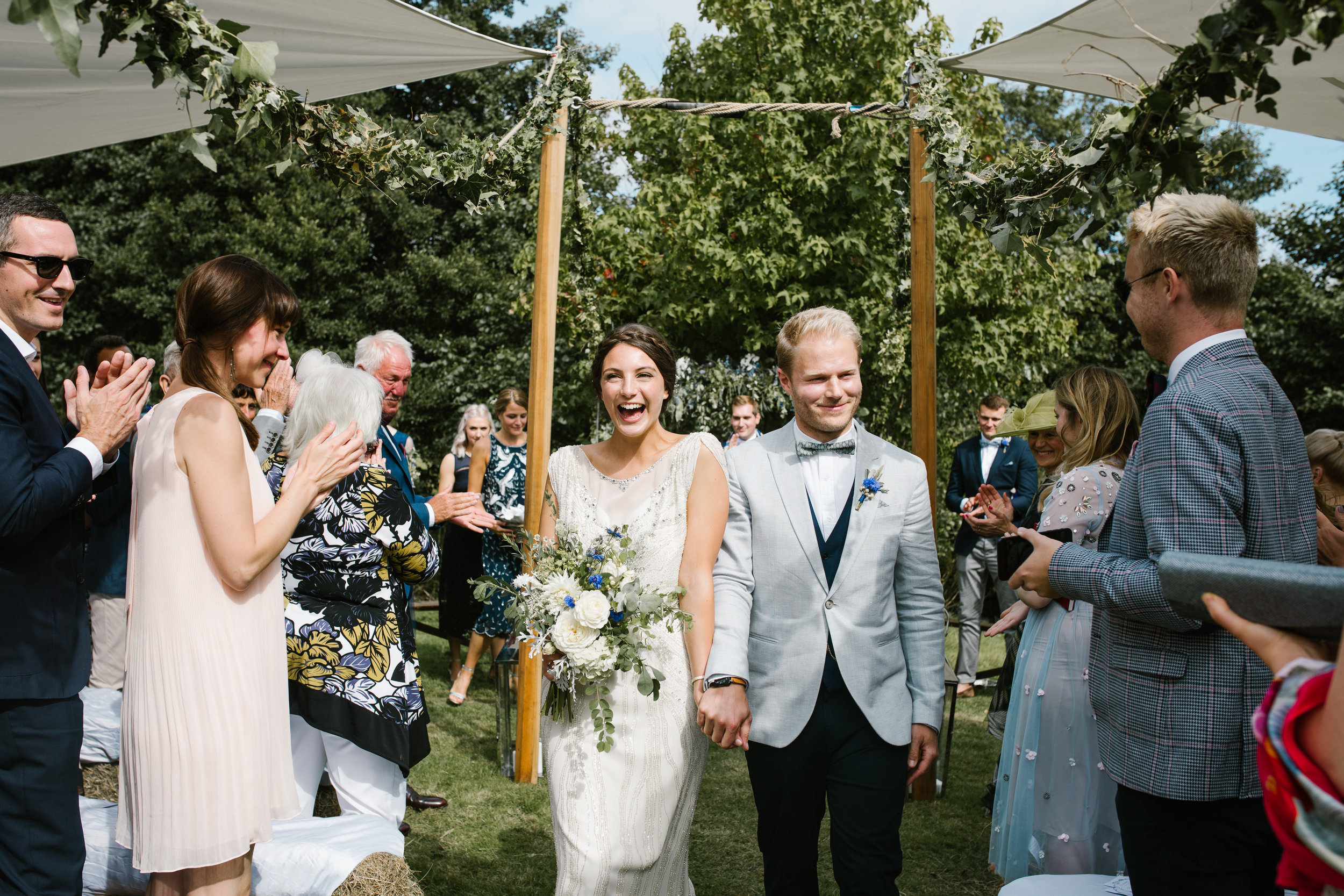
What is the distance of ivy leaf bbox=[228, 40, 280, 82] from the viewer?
2391mm

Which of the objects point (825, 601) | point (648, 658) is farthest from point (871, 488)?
point (648, 658)

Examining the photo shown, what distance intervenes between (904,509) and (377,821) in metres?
2.36

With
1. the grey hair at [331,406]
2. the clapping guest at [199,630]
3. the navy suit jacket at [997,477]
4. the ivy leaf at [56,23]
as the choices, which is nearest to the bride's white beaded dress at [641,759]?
the clapping guest at [199,630]

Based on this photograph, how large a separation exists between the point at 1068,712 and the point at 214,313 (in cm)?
343

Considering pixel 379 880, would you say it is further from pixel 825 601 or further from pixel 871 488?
pixel 871 488

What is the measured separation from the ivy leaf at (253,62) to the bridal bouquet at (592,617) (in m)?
1.65

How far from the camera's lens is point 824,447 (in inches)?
127

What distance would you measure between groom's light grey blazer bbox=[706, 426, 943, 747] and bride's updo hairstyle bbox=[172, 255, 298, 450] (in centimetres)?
160

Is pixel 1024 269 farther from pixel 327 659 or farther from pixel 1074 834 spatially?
pixel 327 659

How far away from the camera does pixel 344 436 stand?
2.86m

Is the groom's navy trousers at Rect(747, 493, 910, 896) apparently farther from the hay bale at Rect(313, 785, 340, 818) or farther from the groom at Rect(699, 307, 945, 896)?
the hay bale at Rect(313, 785, 340, 818)

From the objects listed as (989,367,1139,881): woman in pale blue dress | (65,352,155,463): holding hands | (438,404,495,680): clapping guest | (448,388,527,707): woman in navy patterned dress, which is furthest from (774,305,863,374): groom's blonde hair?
(438,404,495,680): clapping guest

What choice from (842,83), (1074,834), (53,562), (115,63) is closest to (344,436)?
(53,562)

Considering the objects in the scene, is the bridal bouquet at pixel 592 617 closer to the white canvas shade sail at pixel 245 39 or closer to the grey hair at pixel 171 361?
the white canvas shade sail at pixel 245 39
